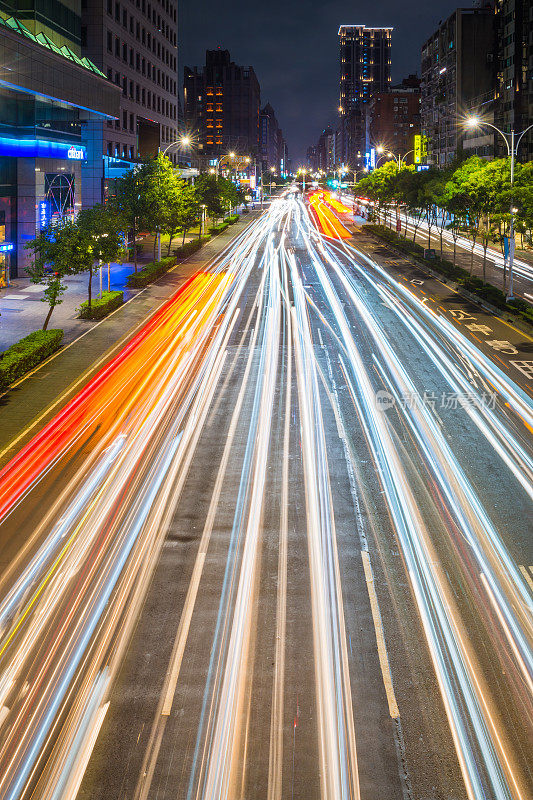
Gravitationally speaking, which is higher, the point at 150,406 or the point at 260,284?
the point at 260,284

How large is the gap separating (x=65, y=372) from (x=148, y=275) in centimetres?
2032

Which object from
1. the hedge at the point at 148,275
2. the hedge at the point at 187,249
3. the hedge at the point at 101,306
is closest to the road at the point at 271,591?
the hedge at the point at 101,306

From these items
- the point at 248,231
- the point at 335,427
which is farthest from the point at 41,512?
the point at 248,231

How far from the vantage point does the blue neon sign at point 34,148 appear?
4075 centimetres

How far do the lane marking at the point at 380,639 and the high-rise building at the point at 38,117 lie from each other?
3286 centimetres

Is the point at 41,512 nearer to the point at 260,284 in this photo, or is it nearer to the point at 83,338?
the point at 83,338

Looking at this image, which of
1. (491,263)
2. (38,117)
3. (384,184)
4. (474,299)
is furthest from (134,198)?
(384,184)

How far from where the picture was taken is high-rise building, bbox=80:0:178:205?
6138 centimetres

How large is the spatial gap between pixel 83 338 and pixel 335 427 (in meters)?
14.9

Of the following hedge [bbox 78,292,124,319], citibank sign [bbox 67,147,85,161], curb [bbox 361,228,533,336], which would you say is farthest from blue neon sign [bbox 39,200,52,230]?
curb [bbox 361,228,533,336]

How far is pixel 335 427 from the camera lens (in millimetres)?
18922

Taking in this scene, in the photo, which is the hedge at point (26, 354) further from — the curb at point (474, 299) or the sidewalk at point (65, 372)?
the curb at point (474, 299)

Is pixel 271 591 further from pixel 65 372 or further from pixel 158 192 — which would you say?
pixel 158 192

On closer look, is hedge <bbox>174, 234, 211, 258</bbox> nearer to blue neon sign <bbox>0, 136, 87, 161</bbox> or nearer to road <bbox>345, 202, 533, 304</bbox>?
blue neon sign <bbox>0, 136, 87, 161</bbox>
